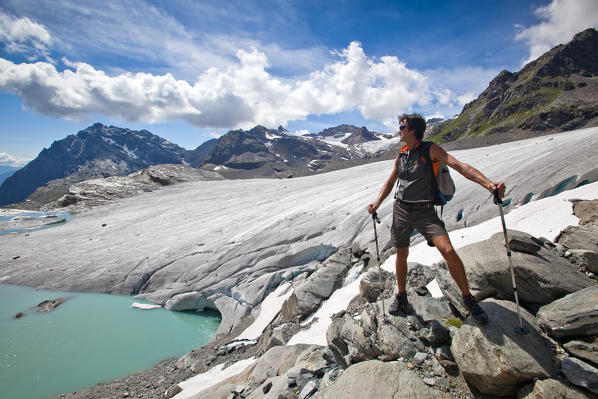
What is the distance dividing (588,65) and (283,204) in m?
241

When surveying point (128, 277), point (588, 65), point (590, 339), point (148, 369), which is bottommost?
point (148, 369)

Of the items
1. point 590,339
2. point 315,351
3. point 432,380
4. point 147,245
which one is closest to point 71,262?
point 147,245

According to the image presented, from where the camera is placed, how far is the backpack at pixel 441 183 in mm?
5500

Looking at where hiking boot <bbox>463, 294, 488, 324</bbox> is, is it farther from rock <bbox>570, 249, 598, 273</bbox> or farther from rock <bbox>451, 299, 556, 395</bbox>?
rock <bbox>570, 249, 598, 273</bbox>

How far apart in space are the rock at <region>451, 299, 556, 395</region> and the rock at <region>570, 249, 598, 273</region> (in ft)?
9.45

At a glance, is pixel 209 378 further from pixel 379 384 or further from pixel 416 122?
pixel 416 122

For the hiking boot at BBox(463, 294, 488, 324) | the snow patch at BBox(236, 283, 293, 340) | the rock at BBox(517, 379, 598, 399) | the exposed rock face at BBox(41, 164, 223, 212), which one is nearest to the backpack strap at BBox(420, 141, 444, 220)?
the hiking boot at BBox(463, 294, 488, 324)

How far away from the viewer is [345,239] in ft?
64.5

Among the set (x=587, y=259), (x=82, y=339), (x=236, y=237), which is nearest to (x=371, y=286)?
(x=587, y=259)

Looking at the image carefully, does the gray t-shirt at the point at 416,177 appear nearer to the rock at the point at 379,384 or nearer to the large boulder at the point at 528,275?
the large boulder at the point at 528,275

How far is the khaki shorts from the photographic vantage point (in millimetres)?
5433

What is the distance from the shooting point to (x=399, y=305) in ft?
20.5

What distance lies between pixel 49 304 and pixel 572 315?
2870 cm

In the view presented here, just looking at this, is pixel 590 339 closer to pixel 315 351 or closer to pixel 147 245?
pixel 315 351
